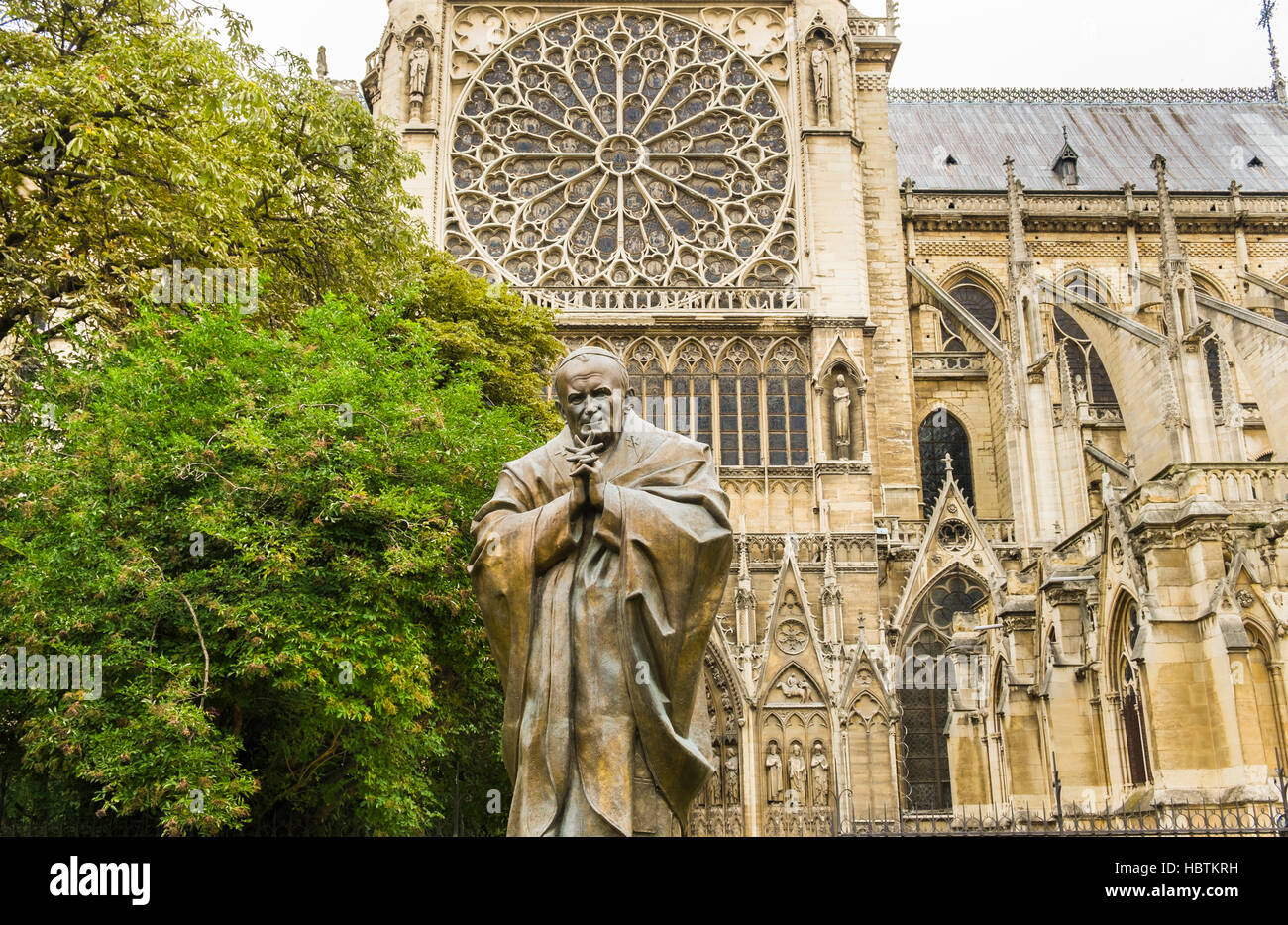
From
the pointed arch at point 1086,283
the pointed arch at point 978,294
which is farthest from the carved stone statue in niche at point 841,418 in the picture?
the pointed arch at point 1086,283

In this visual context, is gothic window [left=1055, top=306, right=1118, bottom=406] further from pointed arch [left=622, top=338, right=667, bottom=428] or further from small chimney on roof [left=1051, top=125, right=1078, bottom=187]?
pointed arch [left=622, top=338, right=667, bottom=428]

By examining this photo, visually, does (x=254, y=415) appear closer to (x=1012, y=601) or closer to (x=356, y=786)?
(x=356, y=786)

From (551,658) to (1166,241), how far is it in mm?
26570

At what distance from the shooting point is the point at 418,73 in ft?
98.5

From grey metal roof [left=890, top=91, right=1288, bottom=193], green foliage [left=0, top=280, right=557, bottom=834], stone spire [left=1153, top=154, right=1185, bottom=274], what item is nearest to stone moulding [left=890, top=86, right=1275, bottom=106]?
grey metal roof [left=890, top=91, right=1288, bottom=193]

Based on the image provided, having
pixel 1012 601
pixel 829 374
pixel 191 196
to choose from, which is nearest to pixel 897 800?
pixel 1012 601

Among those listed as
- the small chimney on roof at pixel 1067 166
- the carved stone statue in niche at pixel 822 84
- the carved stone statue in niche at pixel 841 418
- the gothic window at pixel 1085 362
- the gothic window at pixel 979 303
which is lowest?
the carved stone statue in niche at pixel 841 418

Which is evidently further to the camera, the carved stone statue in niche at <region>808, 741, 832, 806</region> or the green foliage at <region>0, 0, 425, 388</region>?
the carved stone statue in niche at <region>808, 741, 832, 806</region>

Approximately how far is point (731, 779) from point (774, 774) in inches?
34.0

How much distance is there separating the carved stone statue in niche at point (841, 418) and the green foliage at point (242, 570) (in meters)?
15.3

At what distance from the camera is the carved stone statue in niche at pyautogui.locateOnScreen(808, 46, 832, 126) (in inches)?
1192

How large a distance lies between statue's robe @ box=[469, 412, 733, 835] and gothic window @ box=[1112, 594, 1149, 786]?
12.5 meters

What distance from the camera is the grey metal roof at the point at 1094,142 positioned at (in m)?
41.6

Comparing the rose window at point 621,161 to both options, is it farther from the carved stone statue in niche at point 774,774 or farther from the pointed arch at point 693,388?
the carved stone statue in niche at point 774,774
